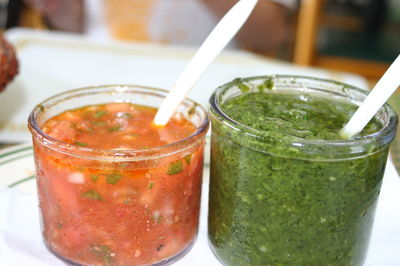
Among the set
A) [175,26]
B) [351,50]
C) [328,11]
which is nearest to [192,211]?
[175,26]

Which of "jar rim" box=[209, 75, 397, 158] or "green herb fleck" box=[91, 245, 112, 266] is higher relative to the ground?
"jar rim" box=[209, 75, 397, 158]

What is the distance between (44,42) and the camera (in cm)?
249

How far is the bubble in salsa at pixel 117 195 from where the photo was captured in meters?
0.98

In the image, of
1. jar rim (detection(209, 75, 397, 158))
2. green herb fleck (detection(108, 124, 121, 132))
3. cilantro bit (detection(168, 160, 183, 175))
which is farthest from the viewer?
green herb fleck (detection(108, 124, 121, 132))

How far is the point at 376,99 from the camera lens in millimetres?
933

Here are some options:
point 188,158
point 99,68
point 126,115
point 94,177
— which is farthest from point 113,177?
point 99,68

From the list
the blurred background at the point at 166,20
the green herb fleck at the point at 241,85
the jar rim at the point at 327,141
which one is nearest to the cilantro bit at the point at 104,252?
the jar rim at the point at 327,141

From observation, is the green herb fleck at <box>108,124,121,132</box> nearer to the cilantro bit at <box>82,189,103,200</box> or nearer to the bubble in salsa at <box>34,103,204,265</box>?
the bubble in salsa at <box>34,103,204,265</box>

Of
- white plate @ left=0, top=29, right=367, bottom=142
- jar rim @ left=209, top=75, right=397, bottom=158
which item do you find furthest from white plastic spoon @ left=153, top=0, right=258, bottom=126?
white plate @ left=0, top=29, right=367, bottom=142

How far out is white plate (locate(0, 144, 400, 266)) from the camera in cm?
108

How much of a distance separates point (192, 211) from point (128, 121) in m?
0.25

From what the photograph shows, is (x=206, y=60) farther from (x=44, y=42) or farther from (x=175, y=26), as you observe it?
(x=175, y=26)

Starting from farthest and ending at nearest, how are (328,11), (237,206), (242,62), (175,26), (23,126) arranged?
1. (328,11)
2. (175,26)
3. (242,62)
4. (23,126)
5. (237,206)

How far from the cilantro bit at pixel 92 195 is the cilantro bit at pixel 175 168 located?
0.14 metres
